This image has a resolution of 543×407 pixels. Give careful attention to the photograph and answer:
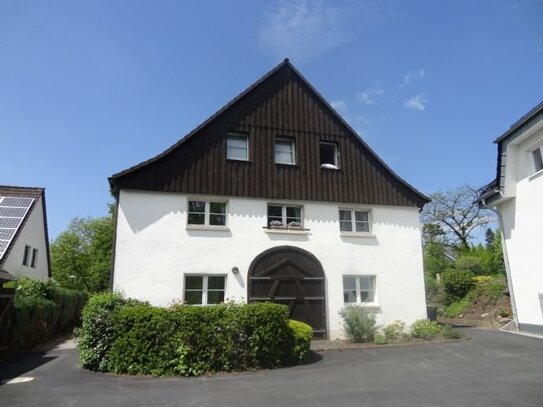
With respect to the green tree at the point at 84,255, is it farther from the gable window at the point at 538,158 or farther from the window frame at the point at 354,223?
the gable window at the point at 538,158

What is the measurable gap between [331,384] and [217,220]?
26.6 ft

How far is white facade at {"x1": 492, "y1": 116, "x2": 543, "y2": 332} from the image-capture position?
14.7 metres

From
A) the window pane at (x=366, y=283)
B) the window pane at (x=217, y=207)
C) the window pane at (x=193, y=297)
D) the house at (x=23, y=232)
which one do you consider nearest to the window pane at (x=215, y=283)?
the window pane at (x=193, y=297)

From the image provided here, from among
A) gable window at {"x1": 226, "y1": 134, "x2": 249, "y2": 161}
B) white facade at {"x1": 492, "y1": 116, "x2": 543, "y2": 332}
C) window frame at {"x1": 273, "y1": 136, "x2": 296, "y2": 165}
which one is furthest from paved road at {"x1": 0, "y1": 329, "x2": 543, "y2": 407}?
gable window at {"x1": 226, "y1": 134, "x2": 249, "y2": 161}

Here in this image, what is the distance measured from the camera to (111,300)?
427 inches

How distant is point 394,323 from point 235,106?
1084 centimetres

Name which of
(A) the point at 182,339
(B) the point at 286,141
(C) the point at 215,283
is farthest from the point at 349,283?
(A) the point at 182,339

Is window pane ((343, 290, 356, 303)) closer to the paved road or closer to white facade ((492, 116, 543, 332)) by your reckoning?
the paved road

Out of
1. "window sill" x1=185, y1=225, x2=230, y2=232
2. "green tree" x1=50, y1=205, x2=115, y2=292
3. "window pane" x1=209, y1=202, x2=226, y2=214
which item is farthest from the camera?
"green tree" x1=50, y1=205, x2=115, y2=292

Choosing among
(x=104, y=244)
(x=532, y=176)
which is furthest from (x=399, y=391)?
(x=104, y=244)

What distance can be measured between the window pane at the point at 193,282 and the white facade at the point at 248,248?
0.94 feet

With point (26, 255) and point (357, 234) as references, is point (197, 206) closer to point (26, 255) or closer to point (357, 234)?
point (357, 234)

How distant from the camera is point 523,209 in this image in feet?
51.2

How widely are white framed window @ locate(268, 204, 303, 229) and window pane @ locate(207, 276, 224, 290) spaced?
2841 millimetres
